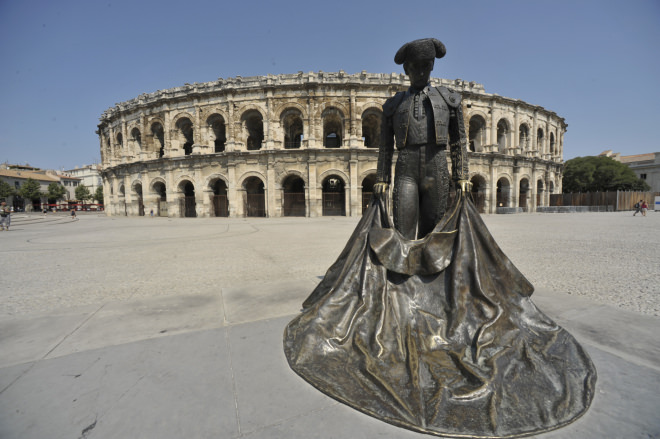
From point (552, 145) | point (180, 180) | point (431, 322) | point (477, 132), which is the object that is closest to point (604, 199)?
point (552, 145)

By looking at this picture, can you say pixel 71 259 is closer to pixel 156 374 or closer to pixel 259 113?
pixel 156 374

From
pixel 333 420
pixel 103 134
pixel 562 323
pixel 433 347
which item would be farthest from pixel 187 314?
pixel 103 134

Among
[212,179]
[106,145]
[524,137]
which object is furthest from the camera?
[106,145]

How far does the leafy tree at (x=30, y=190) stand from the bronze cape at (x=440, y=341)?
228 feet

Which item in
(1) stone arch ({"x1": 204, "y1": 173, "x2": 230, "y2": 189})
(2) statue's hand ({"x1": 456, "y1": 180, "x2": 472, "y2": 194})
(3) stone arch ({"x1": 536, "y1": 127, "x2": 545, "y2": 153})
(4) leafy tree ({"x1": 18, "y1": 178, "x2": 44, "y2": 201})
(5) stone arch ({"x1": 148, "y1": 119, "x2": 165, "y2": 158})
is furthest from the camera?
(4) leafy tree ({"x1": 18, "y1": 178, "x2": 44, "y2": 201})

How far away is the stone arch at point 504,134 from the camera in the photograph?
874 inches

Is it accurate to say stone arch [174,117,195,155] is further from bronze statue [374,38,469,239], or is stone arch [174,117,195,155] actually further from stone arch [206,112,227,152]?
bronze statue [374,38,469,239]

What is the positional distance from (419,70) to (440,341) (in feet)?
8.08

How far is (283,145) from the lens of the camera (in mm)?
19688

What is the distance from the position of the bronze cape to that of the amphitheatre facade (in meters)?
17.0

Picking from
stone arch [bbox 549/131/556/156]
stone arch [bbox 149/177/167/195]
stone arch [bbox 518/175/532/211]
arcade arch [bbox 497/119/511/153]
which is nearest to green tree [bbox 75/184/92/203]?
stone arch [bbox 149/177/167/195]

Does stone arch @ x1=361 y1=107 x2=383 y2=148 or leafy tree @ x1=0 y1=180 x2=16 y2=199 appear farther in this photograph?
leafy tree @ x1=0 y1=180 x2=16 y2=199

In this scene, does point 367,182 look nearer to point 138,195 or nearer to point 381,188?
point 138,195

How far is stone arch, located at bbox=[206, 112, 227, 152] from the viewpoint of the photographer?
19.9 metres
